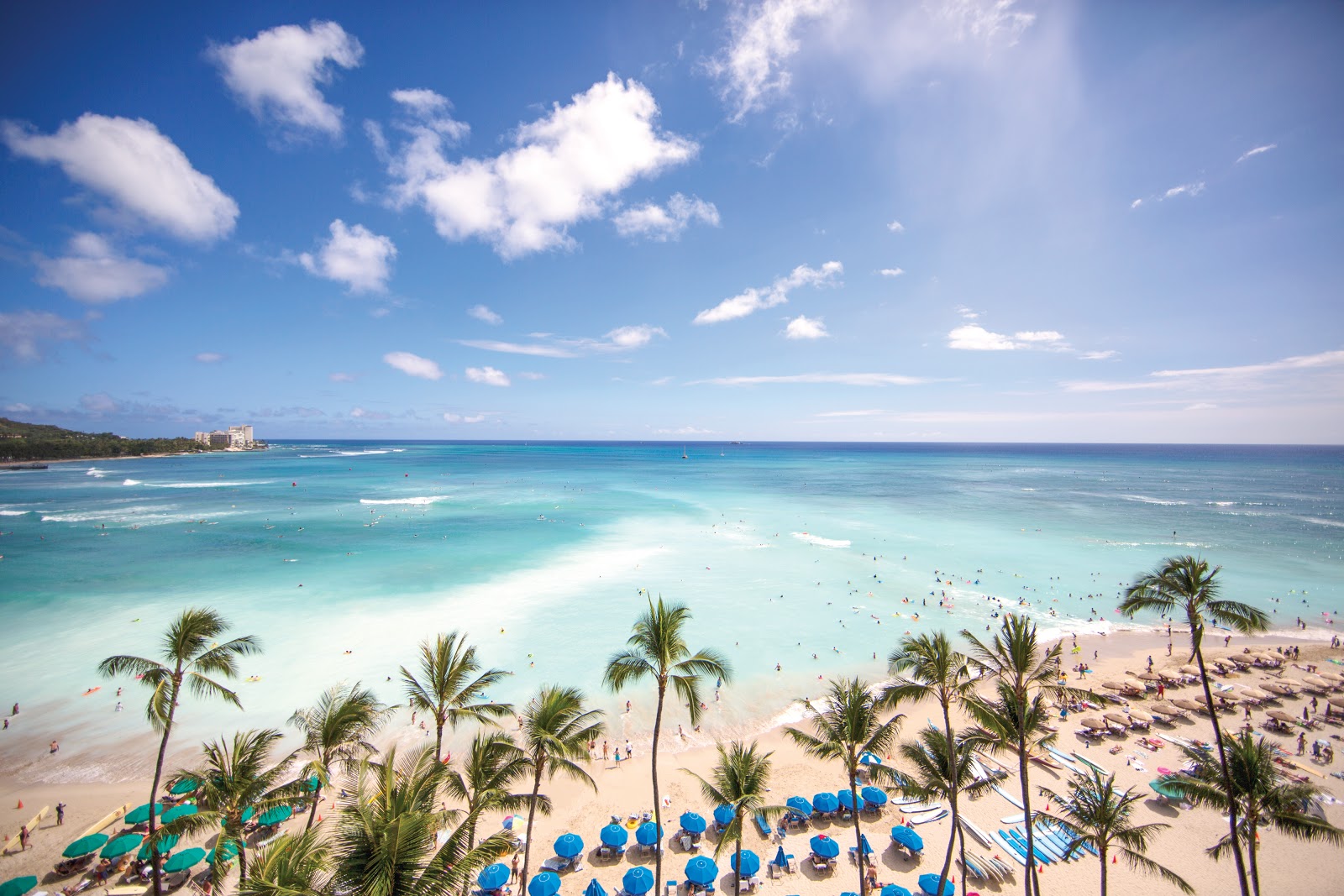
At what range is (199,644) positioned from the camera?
14.9 m

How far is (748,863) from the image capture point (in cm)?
1795

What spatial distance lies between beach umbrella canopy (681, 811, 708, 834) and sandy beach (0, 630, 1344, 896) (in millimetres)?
850

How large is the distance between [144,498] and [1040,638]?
12899 centimetres

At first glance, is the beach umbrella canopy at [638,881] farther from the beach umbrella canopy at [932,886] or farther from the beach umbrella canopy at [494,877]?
the beach umbrella canopy at [932,886]

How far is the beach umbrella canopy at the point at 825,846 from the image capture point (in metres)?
17.7

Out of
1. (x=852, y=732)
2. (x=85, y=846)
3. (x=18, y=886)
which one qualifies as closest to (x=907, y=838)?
(x=852, y=732)

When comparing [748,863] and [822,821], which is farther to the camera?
[822,821]

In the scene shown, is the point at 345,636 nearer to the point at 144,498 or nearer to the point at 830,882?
the point at 830,882

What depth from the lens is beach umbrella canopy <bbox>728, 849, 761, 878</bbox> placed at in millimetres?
17719

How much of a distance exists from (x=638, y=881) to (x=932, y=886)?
953 centimetres

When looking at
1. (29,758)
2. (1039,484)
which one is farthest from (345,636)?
(1039,484)

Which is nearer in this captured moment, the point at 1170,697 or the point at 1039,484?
the point at 1170,697

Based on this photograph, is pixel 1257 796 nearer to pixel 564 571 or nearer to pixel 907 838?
pixel 907 838

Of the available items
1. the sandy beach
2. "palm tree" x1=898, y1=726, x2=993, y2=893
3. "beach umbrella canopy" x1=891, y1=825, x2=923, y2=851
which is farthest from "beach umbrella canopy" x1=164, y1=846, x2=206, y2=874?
"beach umbrella canopy" x1=891, y1=825, x2=923, y2=851
